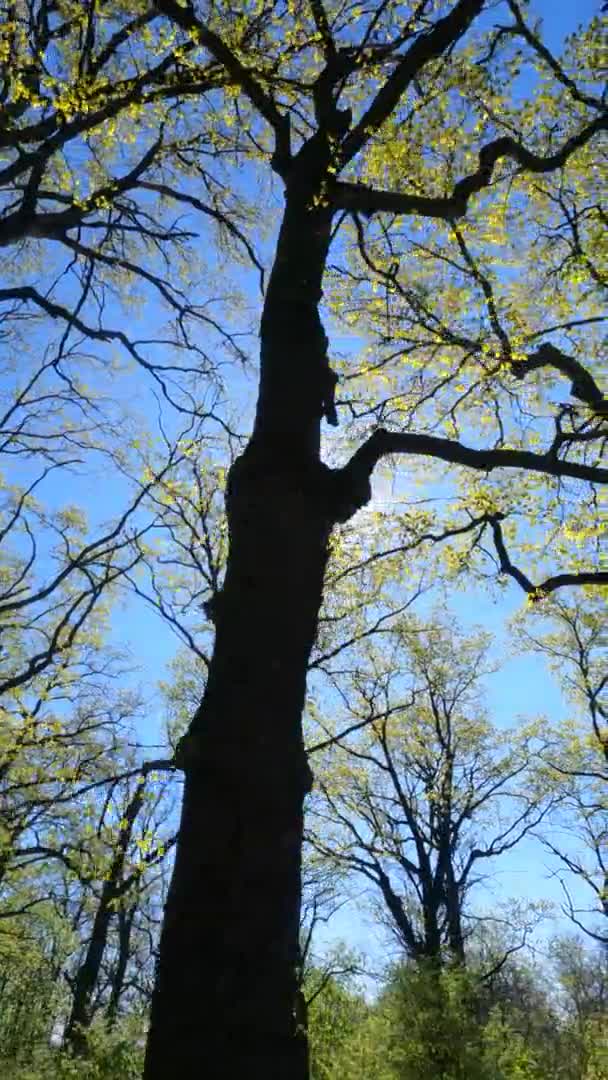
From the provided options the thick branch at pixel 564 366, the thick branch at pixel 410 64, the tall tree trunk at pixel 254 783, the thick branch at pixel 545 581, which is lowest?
the tall tree trunk at pixel 254 783

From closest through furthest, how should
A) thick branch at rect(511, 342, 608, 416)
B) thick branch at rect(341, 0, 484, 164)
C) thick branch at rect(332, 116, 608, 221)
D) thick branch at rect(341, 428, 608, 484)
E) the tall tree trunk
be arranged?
1. the tall tree trunk
2. thick branch at rect(341, 428, 608, 484)
3. thick branch at rect(332, 116, 608, 221)
4. thick branch at rect(341, 0, 484, 164)
5. thick branch at rect(511, 342, 608, 416)

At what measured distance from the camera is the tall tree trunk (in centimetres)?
203

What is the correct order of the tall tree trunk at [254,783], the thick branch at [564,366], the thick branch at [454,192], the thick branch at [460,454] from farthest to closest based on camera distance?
the thick branch at [564,366], the thick branch at [454,192], the thick branch at [460,454], the tall tree trunk at [254,783]

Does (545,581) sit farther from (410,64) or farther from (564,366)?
(410,64)

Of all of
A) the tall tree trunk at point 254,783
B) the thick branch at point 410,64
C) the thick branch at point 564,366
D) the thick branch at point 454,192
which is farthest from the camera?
the thick branch at point 564,366

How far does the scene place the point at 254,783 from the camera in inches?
95.3

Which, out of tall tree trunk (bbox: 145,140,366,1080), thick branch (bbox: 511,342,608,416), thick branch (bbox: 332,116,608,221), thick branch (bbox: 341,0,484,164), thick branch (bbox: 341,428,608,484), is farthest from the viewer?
thick branch (bbox: 511,342,608,416)

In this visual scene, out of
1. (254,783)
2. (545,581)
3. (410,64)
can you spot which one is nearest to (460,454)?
(545,581)

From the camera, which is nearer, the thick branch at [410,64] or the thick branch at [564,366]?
the thick branch at [410,64]

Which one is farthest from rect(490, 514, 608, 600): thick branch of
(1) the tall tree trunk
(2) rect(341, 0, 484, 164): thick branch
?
(2) rect(341, 0, 484, 164): thick branch

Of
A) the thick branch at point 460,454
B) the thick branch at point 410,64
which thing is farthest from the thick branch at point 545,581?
the thick branch at point 410,64

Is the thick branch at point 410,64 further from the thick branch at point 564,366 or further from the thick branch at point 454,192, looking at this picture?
the thick branch at point 564,366

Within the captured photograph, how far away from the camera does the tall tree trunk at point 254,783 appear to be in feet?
6.64

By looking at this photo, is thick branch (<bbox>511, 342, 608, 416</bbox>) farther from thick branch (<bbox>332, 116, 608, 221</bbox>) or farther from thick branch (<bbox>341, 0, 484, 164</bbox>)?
thick branch (<bbox>341, 0, 484, 164</bbox>)
